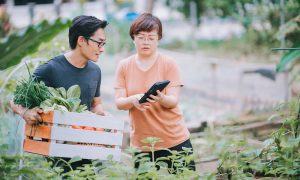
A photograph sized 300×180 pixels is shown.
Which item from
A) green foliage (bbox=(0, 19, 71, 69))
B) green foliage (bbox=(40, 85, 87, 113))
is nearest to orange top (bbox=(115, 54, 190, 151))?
green foliage (bbox=(40, 85, 87, 113))

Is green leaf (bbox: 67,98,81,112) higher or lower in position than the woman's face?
lower

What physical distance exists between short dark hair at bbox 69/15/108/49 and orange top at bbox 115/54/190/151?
13.4 inches

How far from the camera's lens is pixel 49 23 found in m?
2.76

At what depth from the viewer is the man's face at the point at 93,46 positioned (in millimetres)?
3779

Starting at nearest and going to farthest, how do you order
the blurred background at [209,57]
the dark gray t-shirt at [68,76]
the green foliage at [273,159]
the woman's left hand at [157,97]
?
the green foliage at [273,159]
the woman's left hand at [157,97]
the dark gray t-shirt at [68,76]
the blurred background at [209,57]

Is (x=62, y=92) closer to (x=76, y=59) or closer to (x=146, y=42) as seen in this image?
(x=76, y=59)

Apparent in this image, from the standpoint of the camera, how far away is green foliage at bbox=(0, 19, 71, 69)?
8.93 feet

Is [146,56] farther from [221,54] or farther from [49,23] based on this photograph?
[221,54]

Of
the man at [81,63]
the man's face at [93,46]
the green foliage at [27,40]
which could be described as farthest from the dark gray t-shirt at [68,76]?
the green foliage at [27,40]

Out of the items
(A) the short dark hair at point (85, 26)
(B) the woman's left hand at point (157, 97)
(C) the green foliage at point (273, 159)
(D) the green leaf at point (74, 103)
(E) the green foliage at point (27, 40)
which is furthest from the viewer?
(A) the short dark hair at point (85, 26)

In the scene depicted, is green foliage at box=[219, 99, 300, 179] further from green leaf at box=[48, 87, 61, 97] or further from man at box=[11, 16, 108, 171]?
green leaf at box=[48, 87, 61, 97]

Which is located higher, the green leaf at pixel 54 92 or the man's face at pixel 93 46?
the man's face at pixel 93 46

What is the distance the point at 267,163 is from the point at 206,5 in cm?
1563

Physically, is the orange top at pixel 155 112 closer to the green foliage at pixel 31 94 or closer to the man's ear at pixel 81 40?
the man's ear at pixel 81 40
